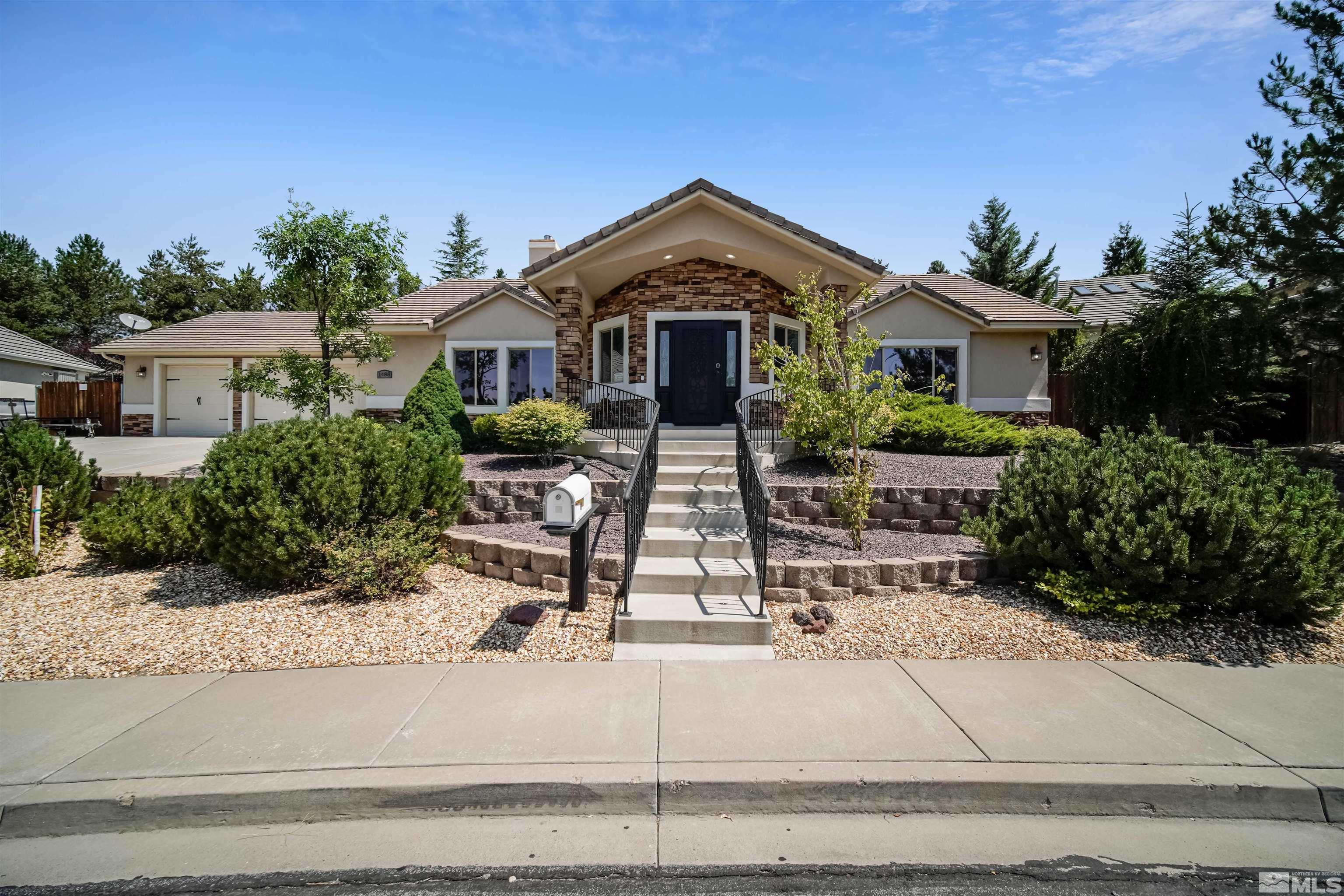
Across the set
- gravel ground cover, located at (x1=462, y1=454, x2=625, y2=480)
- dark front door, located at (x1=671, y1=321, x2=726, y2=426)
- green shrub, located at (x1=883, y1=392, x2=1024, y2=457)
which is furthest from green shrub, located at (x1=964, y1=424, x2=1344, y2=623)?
dark front door, located at (x1=671, y1=321, x2=726, y2=426)

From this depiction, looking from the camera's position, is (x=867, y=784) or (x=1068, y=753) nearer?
(x=867, y=784)

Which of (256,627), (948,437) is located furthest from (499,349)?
(256,627)

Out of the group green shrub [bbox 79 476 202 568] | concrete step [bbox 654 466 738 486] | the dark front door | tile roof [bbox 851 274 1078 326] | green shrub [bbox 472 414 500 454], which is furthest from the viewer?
tile roof [bbox 851 274 1078 326]

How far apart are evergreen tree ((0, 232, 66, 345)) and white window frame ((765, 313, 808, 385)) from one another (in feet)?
137

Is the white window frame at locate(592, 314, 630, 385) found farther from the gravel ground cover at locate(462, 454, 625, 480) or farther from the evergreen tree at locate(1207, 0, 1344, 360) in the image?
the evergreen tree at locate(1207, 0, 1344, 360)

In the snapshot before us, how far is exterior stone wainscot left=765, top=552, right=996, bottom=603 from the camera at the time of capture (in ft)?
19.7

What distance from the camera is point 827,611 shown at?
219 inches

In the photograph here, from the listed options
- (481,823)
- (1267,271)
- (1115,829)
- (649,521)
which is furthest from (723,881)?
(1267,271)

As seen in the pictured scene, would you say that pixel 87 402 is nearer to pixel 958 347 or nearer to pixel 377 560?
pixel 377 560

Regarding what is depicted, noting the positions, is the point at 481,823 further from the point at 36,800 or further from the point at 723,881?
the point at 36,800

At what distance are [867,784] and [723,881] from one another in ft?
3.08

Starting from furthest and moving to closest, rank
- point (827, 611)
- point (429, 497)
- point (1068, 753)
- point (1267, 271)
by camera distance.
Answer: point (1267, 271)
point (429, 497)
point (827, 611)
point (1068, 753)

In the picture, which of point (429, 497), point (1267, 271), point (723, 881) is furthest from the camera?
point (1267, 271)

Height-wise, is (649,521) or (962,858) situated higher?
(649,521)
